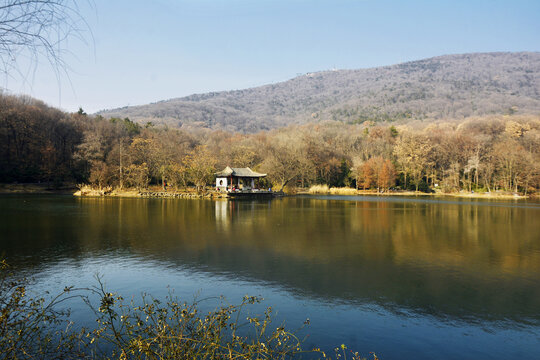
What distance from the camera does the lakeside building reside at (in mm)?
47125

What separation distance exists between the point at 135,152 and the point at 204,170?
11.5 meters

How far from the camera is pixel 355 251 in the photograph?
47.2 ft

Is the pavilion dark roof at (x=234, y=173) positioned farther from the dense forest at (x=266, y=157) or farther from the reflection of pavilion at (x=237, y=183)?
the dense forest at (x=266, y=157)

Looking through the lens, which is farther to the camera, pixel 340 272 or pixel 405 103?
pixel 405 103

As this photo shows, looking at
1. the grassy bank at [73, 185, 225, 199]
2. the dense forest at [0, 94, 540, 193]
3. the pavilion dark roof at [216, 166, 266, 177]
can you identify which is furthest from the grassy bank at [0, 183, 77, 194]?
the pavilion dark roof at [216, 166, 266, 177]

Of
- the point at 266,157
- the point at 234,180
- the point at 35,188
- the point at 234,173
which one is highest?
the point at 266,157

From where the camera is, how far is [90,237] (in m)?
16.5

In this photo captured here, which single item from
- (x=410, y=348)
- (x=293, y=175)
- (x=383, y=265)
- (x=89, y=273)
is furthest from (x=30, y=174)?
(x=410, y=348)

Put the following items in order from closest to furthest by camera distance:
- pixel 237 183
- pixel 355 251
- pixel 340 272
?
pixel 340 272, pixel 355 251, pixel 237 183

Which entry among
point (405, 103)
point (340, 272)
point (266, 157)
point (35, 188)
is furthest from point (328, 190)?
point (405, 103)

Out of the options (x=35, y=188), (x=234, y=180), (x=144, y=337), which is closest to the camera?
(x=144, y=337)

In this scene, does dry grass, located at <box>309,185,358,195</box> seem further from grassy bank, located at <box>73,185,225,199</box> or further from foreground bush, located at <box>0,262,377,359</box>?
foreground bush, located at <box>0,262,377,359</box>

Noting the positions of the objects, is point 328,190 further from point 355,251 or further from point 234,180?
point 355,251

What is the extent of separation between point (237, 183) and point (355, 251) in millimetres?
35100
